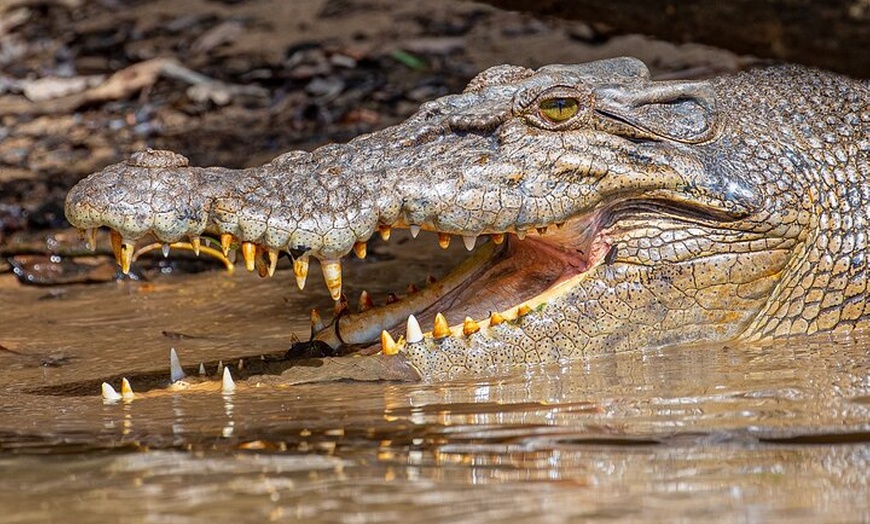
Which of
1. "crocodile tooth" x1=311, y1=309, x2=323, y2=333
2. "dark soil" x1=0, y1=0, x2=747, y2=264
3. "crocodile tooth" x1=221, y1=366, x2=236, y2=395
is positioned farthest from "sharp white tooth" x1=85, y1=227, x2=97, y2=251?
"dark soil" x1=0, y1=0, x2=747, y2=264

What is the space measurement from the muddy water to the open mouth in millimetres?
338

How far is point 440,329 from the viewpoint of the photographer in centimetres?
461

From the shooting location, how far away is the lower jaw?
4.93m

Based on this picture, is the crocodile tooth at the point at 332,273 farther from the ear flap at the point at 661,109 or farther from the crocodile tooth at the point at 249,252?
the ear flap at the point at 661,109

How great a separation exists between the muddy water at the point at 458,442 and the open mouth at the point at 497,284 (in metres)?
0.34

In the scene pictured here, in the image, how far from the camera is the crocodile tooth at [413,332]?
15.1 feet

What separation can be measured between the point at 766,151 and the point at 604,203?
0.73 m

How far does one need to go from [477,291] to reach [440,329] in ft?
1.44

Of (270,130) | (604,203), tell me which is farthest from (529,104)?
(270,130)

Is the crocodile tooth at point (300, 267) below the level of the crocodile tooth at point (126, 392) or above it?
above

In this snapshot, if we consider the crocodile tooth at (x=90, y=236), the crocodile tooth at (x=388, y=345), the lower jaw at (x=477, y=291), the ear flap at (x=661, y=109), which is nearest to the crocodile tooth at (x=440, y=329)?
the crocodile tooth at (x=388, y=345)

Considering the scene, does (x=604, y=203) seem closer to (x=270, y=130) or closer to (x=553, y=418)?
(x=553, y=418)

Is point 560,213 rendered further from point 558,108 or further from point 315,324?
point 315,324

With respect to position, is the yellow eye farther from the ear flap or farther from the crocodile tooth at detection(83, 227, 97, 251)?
the crocodile tooth at detection(83, 227, 97, 251)
